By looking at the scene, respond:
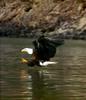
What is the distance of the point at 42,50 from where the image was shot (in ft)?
61.6

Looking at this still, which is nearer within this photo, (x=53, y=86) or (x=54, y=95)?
(x=54, y=95)

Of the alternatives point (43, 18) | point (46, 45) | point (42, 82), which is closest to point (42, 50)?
point (46, 45)

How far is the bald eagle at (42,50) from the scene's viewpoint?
60.7 ft

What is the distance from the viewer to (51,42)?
18.6 metres

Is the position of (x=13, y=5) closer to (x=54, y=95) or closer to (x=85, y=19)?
(x=85, y=19)

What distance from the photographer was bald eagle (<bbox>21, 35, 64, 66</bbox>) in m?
18.5

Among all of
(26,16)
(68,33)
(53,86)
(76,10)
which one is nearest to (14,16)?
(26,16)

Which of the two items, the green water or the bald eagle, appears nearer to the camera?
the green water

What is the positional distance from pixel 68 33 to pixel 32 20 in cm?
954

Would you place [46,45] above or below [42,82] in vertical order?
above

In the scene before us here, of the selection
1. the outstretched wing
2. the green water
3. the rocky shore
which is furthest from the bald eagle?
the rocky shore

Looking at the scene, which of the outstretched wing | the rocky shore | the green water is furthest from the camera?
the rocky shore

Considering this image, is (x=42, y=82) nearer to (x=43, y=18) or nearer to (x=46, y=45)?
(x=46, y=45)

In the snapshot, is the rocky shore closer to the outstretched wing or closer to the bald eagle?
the bald eagle
